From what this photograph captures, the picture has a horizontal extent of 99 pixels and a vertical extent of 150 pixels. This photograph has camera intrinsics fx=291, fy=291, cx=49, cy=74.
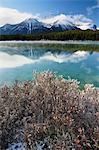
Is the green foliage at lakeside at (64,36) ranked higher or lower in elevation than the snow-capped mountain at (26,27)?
lower

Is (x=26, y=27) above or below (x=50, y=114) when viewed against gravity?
above

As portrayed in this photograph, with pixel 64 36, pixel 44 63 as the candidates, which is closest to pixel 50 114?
pixel 44 63

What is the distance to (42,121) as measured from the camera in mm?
2070

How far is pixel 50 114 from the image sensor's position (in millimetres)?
Answer: 2092

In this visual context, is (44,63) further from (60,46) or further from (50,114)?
(50,114)

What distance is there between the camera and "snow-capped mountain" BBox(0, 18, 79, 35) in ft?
7.13

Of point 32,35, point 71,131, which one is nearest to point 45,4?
point 32,35

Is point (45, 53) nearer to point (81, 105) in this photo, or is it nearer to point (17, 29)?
point (17, 29)

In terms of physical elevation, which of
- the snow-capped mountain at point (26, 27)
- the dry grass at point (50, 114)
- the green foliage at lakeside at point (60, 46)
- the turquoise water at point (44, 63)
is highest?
the snow-capped mountain at point (26, 27)

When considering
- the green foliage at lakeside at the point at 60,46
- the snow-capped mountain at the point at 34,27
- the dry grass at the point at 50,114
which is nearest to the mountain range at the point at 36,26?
the snow-capped mountain at the point at 34,27

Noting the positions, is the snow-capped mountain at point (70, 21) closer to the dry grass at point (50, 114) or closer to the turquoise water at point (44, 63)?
the turquoise water at point (44, 63)

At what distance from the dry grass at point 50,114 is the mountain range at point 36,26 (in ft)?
1.18

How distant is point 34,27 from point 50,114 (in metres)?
0.66

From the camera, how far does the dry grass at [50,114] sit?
1963 mm
